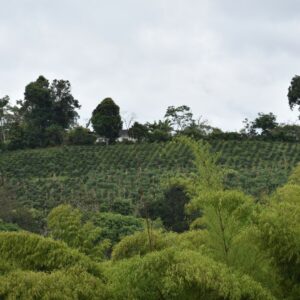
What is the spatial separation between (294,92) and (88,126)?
1644 cm

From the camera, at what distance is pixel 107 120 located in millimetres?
42156

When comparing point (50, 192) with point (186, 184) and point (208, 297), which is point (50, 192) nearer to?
point (186, 184)

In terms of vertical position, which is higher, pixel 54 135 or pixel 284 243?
pixel 54 135

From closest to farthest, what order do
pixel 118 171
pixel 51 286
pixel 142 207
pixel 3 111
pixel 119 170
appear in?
pixel 51 286 < pixel 142 207 < pixel 118 171 < pixel 119 170 < pixel 3 111

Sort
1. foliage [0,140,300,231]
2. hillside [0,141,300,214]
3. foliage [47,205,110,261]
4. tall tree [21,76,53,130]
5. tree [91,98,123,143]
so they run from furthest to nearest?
tall tree [21,76,53,130], tree [91,98,123,143], hillside [0,141,300,214], foliage [0,140,300,231], foliage [47,205,110,261]

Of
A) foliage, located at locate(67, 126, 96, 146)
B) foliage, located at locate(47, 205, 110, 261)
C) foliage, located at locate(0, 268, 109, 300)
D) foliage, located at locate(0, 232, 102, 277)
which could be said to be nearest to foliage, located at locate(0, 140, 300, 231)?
foliage, located at locate(67, 126, 96, 146)

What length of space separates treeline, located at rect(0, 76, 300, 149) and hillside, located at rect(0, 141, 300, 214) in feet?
6.65

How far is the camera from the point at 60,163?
1459 inches

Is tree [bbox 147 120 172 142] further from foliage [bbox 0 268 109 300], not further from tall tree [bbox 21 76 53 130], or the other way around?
foliage [bbox 0 268 109 300]

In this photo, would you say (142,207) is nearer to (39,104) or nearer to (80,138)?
(80,138)

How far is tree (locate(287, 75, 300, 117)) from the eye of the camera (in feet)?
130

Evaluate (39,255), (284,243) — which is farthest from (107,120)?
(284,243)

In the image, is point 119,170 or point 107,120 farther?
point 107,120

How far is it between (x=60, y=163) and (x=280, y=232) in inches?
1257
